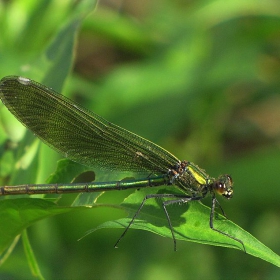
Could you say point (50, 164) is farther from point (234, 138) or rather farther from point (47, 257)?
point (234, 138)

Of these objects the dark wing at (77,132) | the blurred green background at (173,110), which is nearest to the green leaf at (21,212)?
the blurred green background at (173,110)

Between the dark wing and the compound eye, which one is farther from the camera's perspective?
the compound eye

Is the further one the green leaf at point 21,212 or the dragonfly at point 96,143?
the dragonfly at point 96,143

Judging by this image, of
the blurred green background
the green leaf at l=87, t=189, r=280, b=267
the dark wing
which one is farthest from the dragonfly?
the green leaf at l=87, t=189, r=280, b=267

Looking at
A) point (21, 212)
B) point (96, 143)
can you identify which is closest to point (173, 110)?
point (96, 143)

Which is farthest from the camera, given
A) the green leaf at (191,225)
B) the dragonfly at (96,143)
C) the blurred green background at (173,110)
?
the blurred green background at (173,110)

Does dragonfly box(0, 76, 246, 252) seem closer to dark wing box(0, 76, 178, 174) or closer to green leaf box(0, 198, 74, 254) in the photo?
dark wing box(0, 76, 178, 174)

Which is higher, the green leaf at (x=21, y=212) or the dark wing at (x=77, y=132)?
the dark wing at (x=77, y=132)

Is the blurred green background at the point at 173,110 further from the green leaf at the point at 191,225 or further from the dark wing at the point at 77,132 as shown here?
the green leaf at the point at 191,225
